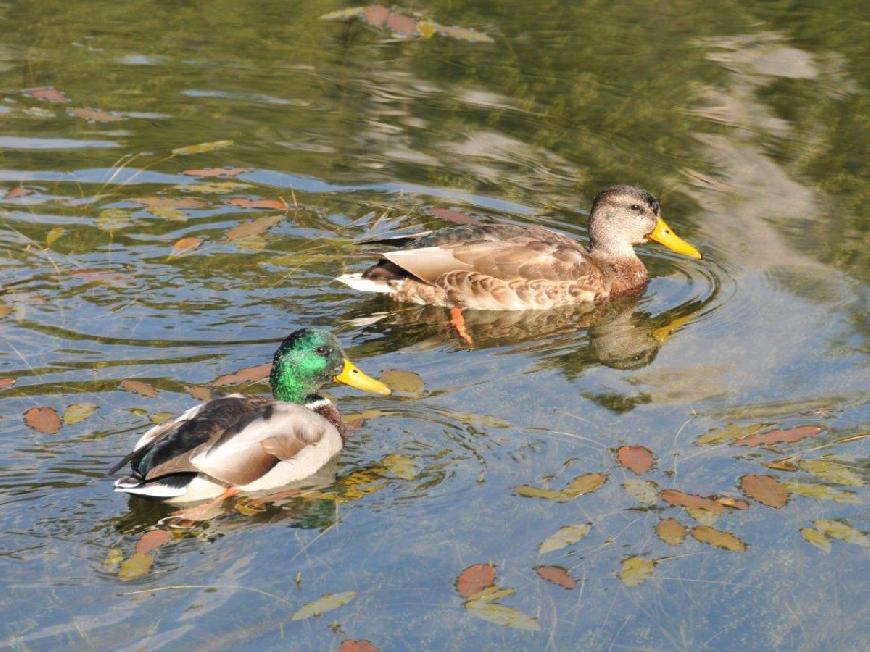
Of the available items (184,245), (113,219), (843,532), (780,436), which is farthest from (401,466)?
(113,219)

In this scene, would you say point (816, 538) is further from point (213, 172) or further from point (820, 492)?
point (213, 172)

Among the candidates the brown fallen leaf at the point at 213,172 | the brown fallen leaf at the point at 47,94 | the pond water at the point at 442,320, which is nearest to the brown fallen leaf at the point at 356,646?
the pond water at the point at 442,320

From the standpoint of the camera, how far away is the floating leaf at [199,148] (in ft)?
36.9

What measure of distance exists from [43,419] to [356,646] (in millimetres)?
2495

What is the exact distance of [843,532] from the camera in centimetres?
676

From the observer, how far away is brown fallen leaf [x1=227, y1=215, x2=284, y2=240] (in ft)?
33.0

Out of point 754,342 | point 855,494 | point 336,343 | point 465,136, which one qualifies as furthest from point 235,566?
point 465,136

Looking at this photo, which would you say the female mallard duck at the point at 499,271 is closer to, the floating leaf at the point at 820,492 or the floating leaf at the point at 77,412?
the floating leaf at the point at 77,412

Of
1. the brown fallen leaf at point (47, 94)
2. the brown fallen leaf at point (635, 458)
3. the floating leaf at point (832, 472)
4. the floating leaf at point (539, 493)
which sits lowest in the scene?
the floating leaf at point (539, 493)

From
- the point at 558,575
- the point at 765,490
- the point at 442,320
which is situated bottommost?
the point at 442,320

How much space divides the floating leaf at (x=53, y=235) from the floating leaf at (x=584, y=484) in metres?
4.43

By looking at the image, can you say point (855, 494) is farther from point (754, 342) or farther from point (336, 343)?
point (336, 343)

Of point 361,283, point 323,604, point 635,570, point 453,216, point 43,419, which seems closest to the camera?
point 323,604

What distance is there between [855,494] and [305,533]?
267 centimetres
